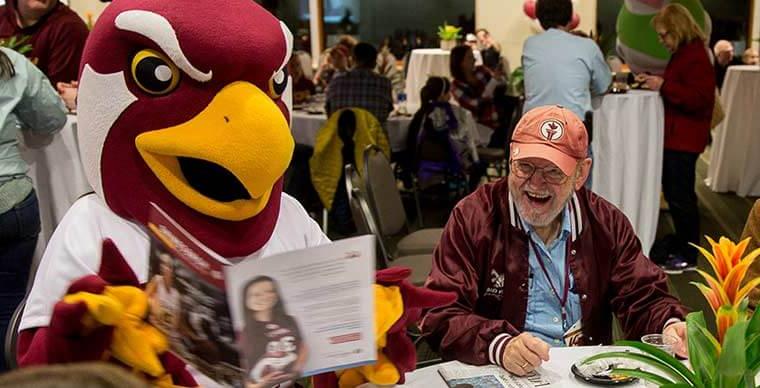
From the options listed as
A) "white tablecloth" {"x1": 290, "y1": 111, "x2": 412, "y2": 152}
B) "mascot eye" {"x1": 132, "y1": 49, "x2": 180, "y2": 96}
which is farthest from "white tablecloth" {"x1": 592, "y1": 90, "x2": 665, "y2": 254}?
"mascot eye" {"x1": 132, "y1": 49, "x2": 180, "y2": 96}

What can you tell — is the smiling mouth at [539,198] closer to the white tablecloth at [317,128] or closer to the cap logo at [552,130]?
the cap logo at [552,130]

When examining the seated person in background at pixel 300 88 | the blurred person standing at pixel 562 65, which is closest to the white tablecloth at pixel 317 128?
the seated person in background at pixel 300 88

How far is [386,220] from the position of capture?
10.4 ft

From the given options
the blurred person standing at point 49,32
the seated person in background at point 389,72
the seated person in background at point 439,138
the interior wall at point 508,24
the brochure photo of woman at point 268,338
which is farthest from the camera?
the interior wall at point 508,24

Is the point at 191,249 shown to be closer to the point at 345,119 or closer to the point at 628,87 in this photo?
the point at 345,119

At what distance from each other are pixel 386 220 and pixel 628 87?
217cm

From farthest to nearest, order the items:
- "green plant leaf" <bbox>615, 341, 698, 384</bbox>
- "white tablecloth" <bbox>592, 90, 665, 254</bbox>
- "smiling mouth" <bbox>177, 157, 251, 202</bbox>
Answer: "white tablecloth" <bbox>592, 90, 665, 254</bbox>
"smiling mouth" <bbox>177, 157, 251, 202</bbox>
"green plant leaf" <bbox>615, 341, 698, 384</bbox>

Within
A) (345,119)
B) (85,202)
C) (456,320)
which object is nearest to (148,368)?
(85,202)

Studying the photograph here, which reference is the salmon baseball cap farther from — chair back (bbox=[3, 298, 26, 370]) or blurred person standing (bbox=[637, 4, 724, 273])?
blurred person standing (bbox=[637, 4, 724, 273])

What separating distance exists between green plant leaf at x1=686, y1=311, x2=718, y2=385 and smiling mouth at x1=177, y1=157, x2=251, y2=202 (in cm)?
81

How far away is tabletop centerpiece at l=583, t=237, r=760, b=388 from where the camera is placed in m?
1.21

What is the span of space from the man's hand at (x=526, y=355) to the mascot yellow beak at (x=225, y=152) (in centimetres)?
60

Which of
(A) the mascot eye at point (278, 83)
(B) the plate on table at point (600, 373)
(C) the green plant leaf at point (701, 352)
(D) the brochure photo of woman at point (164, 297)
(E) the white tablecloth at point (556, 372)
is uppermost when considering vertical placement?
(A) the mascot eye at point (278, 83)

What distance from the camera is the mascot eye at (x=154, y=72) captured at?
140 centimetres
